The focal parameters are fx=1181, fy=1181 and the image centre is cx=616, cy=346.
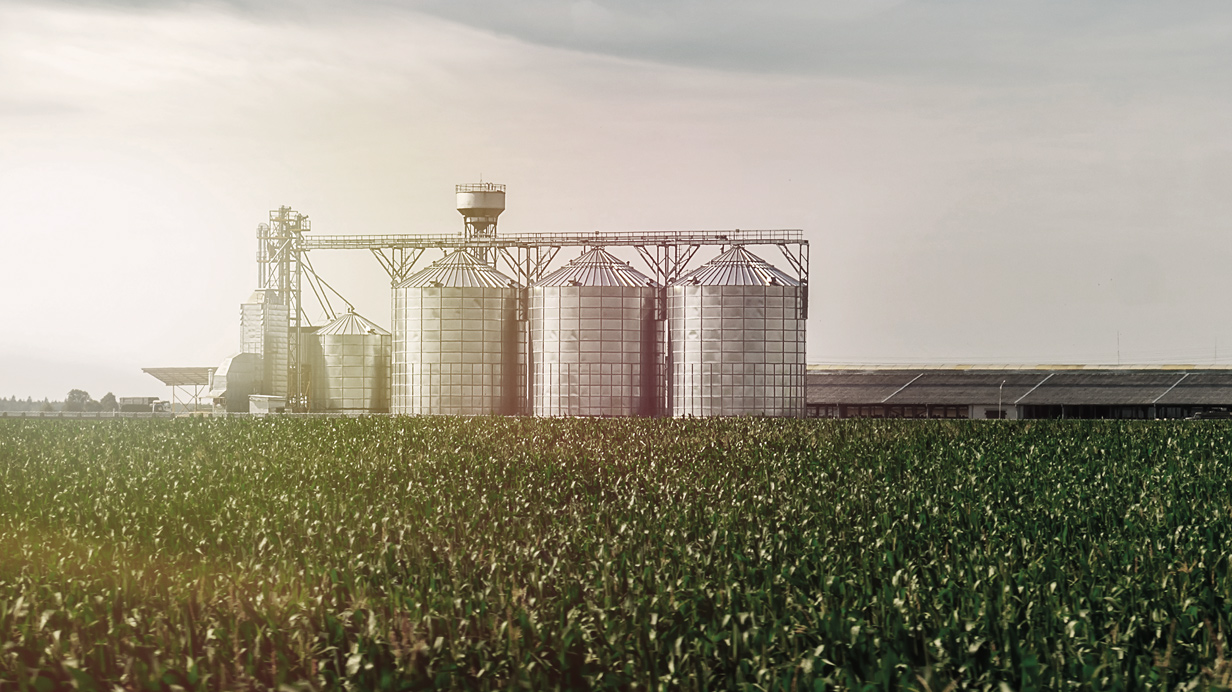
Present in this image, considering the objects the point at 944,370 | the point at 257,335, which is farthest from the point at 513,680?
the point at 944,370

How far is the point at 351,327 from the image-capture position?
79.6 meters

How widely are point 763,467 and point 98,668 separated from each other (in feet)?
71.2

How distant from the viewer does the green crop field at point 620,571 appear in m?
11.3

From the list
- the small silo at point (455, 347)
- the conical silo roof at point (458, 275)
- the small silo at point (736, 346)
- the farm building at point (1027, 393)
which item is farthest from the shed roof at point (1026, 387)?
the conical silo roof at point (458, 275)

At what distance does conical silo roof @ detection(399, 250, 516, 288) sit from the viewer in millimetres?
70125

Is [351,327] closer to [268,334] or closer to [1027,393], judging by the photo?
[268,334]

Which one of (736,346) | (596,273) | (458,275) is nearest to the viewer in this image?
(736,346)

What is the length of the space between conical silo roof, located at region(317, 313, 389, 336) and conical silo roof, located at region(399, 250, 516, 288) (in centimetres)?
762

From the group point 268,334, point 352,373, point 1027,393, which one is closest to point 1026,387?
point 1027,393

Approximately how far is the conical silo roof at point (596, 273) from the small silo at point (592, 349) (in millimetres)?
106

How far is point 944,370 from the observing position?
311 ft

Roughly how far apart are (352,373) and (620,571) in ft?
209

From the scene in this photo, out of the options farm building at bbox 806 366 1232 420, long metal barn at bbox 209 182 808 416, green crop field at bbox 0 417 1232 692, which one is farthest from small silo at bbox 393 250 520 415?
green crop field at bbox 0 417 1232 692

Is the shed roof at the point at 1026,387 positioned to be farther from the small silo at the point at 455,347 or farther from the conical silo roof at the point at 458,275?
the conical silo roof at the point at 458,275
